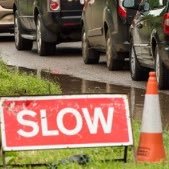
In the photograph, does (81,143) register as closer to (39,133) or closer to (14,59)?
(39,133)

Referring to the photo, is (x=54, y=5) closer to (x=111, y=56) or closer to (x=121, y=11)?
(x=111, y=56)

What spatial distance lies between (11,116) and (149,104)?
1.07m

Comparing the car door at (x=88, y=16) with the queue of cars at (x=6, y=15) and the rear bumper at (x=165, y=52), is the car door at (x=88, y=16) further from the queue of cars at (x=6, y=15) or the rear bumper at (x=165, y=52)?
the queue of cars at (x=6, y=15)

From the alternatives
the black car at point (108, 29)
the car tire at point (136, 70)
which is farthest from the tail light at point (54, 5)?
the car tire at point (136, 70)

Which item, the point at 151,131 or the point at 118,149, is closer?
the point at 151,131

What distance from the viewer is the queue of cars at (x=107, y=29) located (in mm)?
16078

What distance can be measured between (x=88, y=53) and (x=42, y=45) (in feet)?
7.75

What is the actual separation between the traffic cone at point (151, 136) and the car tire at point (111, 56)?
33.1 feet

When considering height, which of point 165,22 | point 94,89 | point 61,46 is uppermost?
point 165,22

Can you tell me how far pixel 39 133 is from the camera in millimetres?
8352

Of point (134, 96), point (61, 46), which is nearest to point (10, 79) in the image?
point (134, 96)

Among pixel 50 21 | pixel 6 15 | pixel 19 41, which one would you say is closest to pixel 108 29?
pixel 50 21

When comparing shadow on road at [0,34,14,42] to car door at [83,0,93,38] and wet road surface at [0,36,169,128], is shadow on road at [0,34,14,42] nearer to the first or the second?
wet road surface at [0,36,169,128]

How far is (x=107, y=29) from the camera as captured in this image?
19.4 metres
